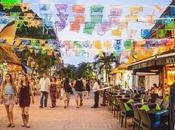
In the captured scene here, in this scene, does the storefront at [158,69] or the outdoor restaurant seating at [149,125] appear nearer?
the outdoor restaurant seating at [149,125]

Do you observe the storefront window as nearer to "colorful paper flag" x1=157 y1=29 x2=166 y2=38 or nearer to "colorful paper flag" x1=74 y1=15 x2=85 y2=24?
"colorful paper flag" x1=74 y1=15 x2=85 y2=24

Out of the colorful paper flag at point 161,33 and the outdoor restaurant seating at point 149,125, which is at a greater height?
the colorful paper flag at point 161,33

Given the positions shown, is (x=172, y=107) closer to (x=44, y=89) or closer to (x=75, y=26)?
(x=44, y=89)

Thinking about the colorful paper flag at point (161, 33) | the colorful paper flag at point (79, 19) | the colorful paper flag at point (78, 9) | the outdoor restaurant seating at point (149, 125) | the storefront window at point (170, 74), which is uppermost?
the colorful paper flag at point (161, 33)

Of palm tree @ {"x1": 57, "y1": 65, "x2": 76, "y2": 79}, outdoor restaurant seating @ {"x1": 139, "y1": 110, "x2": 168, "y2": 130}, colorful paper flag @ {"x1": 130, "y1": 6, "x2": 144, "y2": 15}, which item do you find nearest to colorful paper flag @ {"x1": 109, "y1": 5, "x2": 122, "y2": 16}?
colorful paper flag @ {"x1": 130, "y1": 6, "x2": 144, "y2": 15}

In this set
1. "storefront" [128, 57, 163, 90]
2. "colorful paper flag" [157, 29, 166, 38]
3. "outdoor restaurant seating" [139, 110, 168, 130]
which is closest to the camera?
"outdoor restaurant seating" [139, 110, 168, 130]

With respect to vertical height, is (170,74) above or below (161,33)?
below

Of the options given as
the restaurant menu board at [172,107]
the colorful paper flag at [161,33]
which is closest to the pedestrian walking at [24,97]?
the restaurant menu board at [172,107]

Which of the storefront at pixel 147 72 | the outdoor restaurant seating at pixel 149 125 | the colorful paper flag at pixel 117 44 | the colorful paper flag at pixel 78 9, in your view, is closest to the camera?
the outdoor restaurant seating at pixel 149 125

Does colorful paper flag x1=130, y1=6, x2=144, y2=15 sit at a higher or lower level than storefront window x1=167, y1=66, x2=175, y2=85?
higher

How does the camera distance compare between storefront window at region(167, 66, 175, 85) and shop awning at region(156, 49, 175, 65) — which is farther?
storefront window at region(167, 66, 175, 85)

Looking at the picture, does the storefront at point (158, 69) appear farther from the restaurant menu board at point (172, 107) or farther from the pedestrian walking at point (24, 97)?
the restaurant menu board at point (172, 107)

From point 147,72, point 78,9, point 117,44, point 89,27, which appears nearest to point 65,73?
point 117,44

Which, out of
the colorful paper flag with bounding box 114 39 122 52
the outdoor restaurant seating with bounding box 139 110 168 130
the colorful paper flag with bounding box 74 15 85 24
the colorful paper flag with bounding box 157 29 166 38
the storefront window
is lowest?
the outdoor restaurant seating with bounding box 139 110 168 130
